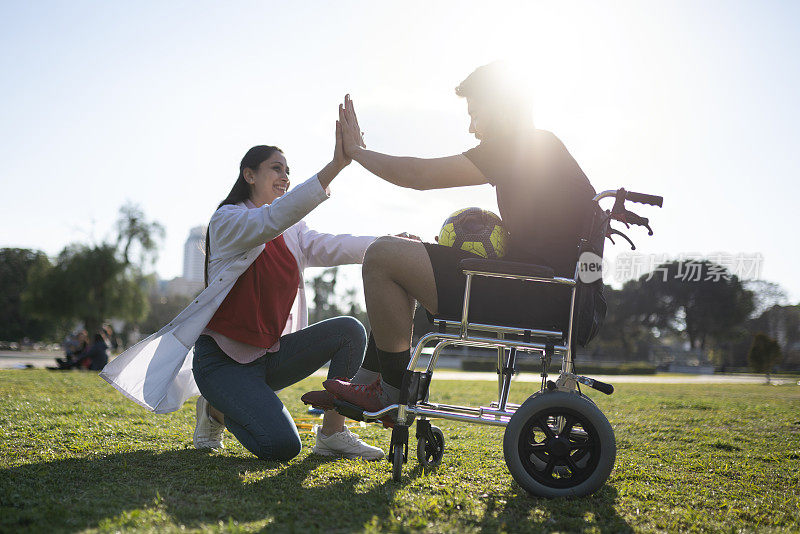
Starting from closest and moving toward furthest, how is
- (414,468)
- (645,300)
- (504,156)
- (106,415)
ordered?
(504,156), (414,468), (106,415), (645,300)

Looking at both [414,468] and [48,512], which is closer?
[48,512]

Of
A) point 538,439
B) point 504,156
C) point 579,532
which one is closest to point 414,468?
point 538,439

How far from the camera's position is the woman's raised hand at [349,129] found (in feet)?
12.2

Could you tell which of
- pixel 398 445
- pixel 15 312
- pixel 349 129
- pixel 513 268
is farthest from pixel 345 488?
pixel 15 312

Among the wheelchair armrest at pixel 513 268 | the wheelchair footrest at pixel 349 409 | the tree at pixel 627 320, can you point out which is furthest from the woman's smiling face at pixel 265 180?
the tree at pixel 627 320

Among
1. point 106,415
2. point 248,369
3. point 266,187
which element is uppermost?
point 266,187

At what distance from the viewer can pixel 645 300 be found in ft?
263

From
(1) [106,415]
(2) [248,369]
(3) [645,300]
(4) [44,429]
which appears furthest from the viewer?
(3) [645,300]

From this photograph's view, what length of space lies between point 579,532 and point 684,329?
86268 millimetres

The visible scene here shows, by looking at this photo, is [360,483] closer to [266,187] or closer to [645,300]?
[266,187]

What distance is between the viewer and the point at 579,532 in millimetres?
2408

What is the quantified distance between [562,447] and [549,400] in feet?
0.76

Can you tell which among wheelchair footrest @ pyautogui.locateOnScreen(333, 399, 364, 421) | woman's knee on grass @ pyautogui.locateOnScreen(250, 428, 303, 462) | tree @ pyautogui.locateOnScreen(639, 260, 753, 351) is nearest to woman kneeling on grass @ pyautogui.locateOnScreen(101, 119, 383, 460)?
woman's knee on grass @ pyautogui.locateOnScreen(250, 428, 303, 462)

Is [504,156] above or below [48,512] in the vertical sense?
above
